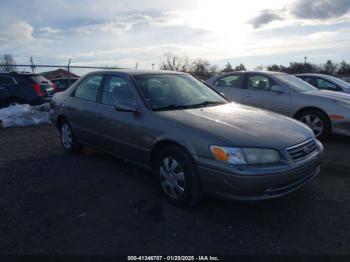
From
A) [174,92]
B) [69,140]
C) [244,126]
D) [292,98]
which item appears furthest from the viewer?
[292,98]

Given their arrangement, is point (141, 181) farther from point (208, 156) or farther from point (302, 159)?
point (302, 159)

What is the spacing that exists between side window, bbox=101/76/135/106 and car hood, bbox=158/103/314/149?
2.36ft

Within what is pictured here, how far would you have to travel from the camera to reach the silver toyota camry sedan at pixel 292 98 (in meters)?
6.27

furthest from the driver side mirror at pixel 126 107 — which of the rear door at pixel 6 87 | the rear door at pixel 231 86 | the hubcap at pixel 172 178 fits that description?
the rear door at pixel 6 87

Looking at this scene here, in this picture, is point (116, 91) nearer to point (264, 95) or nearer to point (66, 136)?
point (66, 136)

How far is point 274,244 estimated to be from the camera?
287 cm

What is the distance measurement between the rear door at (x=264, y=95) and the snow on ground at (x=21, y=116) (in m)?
6.03

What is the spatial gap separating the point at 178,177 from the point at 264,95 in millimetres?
4466

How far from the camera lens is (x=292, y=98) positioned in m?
6.80

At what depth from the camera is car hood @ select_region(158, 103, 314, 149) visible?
126 inches

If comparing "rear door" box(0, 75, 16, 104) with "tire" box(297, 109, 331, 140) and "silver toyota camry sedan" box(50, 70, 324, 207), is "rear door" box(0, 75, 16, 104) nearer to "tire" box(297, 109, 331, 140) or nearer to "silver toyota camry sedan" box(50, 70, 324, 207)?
"silver toyota camry sedan" box(50, 70, 324, 207)

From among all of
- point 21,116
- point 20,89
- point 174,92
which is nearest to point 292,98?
point 174,92

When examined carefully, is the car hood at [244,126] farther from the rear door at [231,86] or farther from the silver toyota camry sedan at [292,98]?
the rear door at [231,86]

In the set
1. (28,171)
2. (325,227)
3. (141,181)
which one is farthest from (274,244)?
(28,171)
